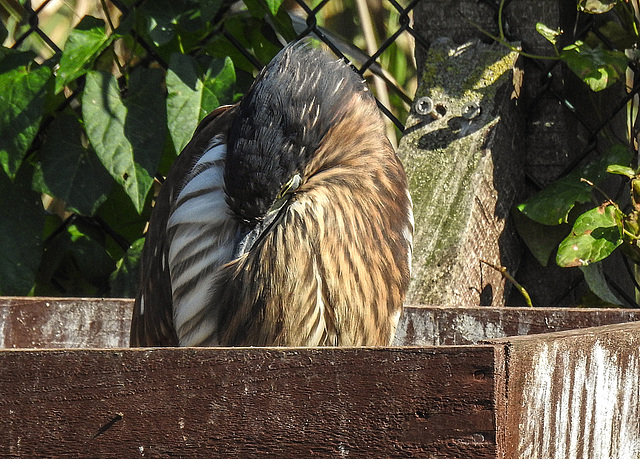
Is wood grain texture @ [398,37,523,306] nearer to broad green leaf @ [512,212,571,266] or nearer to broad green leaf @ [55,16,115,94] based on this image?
broad green leaf @ [512,212,571,266]

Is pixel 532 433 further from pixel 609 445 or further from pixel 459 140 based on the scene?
pixel 459 140

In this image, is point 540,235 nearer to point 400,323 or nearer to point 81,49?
point 400,323

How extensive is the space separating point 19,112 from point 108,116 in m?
0.27

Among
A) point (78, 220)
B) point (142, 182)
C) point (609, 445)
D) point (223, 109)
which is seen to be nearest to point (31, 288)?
point (78, 220)

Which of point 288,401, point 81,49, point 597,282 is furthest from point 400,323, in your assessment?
point 81,49

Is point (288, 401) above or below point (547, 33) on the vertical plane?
below

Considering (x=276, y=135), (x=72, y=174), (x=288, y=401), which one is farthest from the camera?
(x=72, y=174)

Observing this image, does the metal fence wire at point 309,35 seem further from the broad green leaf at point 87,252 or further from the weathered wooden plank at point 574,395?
the weathered wooden plank at point 574,395

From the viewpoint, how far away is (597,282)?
2184 millimetres

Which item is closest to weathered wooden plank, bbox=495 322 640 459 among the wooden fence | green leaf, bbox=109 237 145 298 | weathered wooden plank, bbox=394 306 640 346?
the wooden fence

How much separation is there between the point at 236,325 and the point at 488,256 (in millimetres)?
A: 705

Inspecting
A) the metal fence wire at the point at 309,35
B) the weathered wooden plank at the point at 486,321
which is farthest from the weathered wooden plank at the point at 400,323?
the metal fence wire at the point at 309,35

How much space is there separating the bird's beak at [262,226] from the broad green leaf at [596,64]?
795 mm

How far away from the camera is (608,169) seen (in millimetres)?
2041
